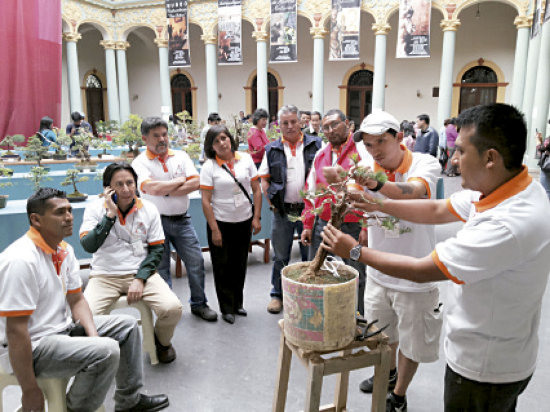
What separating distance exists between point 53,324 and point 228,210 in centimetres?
153

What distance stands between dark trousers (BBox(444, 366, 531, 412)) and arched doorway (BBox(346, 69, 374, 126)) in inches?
611

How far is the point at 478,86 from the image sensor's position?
14.9 metres

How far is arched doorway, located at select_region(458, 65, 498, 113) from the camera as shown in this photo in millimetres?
14773

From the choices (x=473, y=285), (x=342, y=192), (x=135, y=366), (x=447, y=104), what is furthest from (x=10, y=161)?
(x=447, y=104)

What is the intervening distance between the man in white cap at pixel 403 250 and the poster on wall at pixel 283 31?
11.9 meters

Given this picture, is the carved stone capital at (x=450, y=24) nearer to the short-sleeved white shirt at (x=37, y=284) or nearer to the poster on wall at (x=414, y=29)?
the poster on wall at (x=414, y=29)

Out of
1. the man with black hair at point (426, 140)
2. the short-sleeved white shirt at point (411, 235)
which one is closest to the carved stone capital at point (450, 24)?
the man with black hair at point (426, 140)

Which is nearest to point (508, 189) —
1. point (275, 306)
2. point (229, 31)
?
point (275, 306)

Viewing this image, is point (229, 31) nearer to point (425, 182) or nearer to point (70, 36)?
point (70, 36)

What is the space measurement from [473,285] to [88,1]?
1740 cm

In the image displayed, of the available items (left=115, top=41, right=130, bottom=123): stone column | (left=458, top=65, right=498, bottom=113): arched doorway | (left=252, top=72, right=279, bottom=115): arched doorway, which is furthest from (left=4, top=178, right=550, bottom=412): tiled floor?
(left=252, top=72, right=279, bottom=115): arched doorway

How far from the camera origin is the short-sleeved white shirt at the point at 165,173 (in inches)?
127

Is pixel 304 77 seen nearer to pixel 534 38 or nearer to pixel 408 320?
pixel 534 38

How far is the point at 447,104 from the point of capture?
13.1 meters
